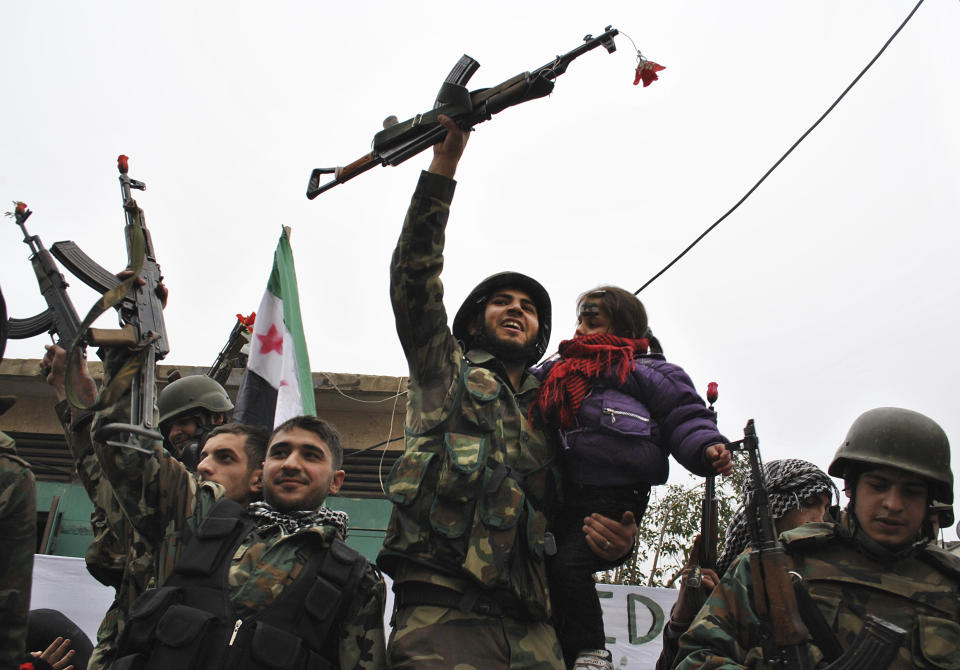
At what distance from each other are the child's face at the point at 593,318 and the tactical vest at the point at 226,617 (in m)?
1.29

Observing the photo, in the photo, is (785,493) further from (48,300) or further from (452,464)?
(48,300)

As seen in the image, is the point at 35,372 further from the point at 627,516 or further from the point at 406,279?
the point at 627,516

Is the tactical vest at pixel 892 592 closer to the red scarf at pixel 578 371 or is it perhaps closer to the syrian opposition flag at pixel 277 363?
the red scarf at pixel 578 371

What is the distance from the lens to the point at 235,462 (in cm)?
337

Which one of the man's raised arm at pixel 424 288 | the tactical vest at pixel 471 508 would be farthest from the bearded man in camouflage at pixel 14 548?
the man's raised arm at pixel 424 288

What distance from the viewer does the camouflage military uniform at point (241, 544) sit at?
261 centimetres

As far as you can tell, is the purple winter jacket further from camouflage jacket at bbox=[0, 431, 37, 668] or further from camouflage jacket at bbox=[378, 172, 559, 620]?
camouflage jacket at bbox=[0, 431, 37, 668]

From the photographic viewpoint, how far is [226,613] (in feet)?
8.23

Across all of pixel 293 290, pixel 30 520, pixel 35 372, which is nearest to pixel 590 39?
pixel 30 520

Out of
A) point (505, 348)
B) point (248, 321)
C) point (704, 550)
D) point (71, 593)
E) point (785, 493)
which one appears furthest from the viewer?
point (248, 321)

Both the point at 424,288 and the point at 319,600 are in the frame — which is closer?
the point at 319,600

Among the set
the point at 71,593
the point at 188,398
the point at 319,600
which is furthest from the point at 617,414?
the point at 71,593

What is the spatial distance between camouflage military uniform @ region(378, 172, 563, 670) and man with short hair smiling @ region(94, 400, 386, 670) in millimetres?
170

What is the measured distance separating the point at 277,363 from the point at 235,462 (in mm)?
2278
